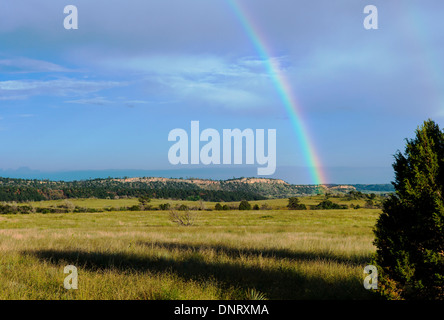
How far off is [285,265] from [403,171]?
4.56 meters

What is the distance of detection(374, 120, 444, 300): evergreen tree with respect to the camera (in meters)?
5.57

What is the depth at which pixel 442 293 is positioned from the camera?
5.59 metres

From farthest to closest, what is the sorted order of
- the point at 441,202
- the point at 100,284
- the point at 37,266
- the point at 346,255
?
the point at 346,255 → the point at 37,266 → the point at 100,284 → the point at 441,202

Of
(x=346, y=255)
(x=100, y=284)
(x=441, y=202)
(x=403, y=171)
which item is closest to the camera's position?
(x=441, y=202)

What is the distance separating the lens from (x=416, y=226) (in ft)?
18.4

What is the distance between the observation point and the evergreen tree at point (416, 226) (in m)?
5.57

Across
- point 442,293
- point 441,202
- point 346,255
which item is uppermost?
point 441,202
